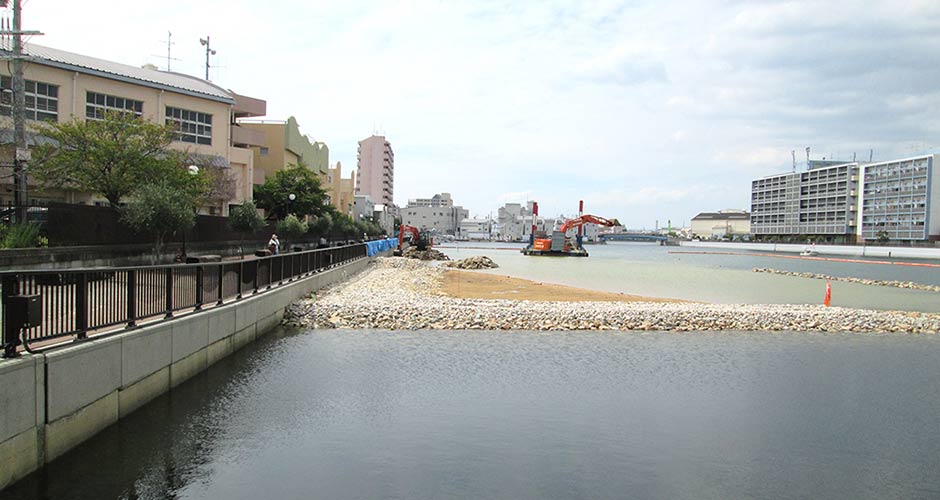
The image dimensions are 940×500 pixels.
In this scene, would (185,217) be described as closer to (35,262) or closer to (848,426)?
(35,262)

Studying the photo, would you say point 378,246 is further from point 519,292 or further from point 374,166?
point 374,166

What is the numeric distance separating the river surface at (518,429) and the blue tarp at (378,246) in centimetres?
3695

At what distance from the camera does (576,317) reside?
2245cm

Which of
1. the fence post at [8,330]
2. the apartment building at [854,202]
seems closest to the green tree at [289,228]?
the fence post at [8,330]

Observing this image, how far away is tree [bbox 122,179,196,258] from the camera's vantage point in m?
22.8

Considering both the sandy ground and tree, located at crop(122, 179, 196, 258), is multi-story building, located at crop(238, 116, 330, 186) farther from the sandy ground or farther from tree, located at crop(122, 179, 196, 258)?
tree, located at crop(122, 179, 196, 258)

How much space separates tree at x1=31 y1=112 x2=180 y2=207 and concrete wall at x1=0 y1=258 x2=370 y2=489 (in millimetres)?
15947

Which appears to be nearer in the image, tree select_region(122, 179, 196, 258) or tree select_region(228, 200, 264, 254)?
tree select_region(122, 179, 196, 258)

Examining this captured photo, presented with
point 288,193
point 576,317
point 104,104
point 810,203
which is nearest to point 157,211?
point 576,317

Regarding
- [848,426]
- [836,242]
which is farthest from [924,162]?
[848,426]

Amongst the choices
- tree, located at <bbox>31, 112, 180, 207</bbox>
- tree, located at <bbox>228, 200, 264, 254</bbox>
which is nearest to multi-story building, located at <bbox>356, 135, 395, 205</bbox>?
tree, located at <bbox>228, 200, 264, 254</bbox>

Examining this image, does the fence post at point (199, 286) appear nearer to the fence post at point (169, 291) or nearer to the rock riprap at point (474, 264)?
the fence post at point (169, 291)

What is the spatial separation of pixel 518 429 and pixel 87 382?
6.33 meters

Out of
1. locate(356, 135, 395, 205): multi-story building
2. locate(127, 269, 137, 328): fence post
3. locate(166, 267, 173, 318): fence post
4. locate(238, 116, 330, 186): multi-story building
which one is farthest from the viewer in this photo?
locate(356, 135, 395, 205): multi-story building
